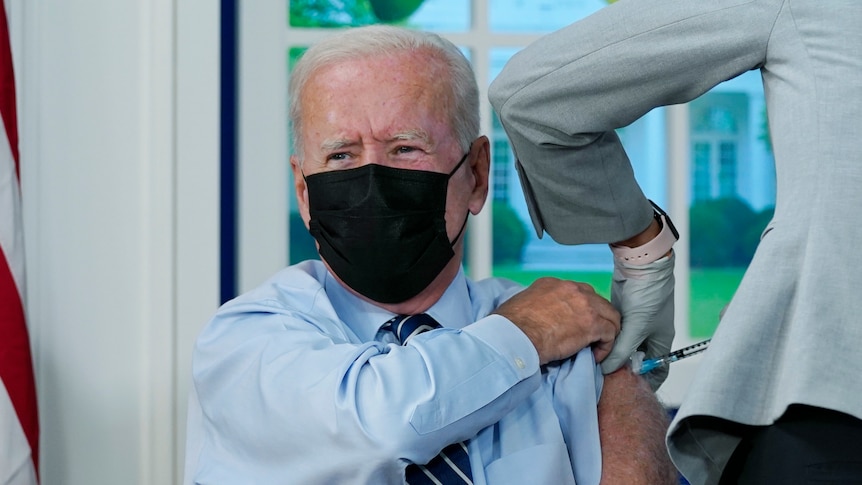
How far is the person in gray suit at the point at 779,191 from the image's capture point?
92cm

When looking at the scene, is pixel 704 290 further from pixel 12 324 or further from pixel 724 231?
pixel 12 324

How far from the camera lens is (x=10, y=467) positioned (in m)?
1.88

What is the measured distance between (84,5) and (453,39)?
37.5 inches

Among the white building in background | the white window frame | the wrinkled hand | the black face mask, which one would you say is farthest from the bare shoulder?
the white building in background

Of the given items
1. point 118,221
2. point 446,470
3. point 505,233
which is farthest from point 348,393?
point 505,233

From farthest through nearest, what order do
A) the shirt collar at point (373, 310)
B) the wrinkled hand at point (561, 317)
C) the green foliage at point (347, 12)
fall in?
the green foliage at point (347, 12) → the shirt collar at point (373, 310) → the wrinkled hand at point (561, 317)

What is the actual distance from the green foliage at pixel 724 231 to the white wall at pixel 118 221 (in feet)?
4.43

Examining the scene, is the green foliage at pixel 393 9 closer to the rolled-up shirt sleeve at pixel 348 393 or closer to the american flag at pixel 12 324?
the american flag at pixel 12 324

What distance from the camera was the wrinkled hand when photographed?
4.73 ft

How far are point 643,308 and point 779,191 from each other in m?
0.52

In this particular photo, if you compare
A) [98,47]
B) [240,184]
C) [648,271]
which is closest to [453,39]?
[240,184]

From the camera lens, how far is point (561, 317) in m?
1.48

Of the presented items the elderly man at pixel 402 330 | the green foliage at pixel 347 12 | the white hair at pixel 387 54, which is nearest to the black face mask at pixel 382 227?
the elderly man at pixel 402 330

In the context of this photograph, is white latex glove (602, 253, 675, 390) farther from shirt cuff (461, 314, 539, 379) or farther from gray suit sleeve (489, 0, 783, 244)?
gray suit sleeve (489, 0, 783, 244)
